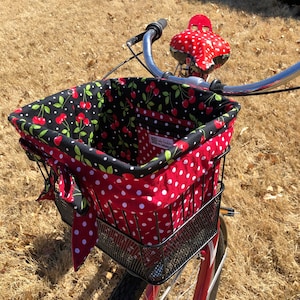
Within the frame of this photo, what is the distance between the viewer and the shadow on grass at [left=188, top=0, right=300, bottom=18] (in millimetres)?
6051

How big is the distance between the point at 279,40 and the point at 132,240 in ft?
15.7

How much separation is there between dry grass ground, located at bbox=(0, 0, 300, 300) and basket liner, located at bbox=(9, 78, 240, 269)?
1186 millimetres

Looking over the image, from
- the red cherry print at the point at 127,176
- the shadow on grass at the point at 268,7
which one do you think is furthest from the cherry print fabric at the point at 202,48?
the shadow on grass at the point at 268,7

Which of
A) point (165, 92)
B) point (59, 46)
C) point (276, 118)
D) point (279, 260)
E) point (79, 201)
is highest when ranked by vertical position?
point (165, 92)

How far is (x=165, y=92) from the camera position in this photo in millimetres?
1441

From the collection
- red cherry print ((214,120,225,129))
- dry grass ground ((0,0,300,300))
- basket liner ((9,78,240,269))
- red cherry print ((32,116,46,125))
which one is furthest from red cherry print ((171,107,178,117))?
dry grass ground ((0,0,300,300))

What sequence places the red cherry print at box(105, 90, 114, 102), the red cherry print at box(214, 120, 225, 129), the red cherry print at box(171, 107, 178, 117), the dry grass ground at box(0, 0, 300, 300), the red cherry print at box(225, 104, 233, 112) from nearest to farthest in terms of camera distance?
1. the red cherry print at box(214, 120, 225, 129)
2. the red cherry print at box(225, 104, 233, 112)
3. the red cherry print at box(171, 107, 178, 117)
4. the red cherry print at box(105, 90, 114, 102)
5. the dry grass ground at box(0, 0, 300, 300)

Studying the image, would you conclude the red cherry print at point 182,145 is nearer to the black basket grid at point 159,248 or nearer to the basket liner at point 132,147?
the basket liner at point 132,147

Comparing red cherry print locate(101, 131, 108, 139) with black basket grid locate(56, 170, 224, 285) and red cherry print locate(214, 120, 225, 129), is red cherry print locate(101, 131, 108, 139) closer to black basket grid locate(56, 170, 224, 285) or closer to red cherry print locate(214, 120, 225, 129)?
black basket grid locate(56, 170, 224, 285)

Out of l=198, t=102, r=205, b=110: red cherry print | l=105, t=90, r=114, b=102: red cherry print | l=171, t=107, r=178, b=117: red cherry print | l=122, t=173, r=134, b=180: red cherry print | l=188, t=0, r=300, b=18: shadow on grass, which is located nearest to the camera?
l=122, t=173, r=134, b=180: red cherry print

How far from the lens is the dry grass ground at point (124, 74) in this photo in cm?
245

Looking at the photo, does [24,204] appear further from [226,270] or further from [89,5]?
[89,5]

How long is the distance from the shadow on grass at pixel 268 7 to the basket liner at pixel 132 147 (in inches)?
204

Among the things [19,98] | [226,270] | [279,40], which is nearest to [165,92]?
[226,270]
